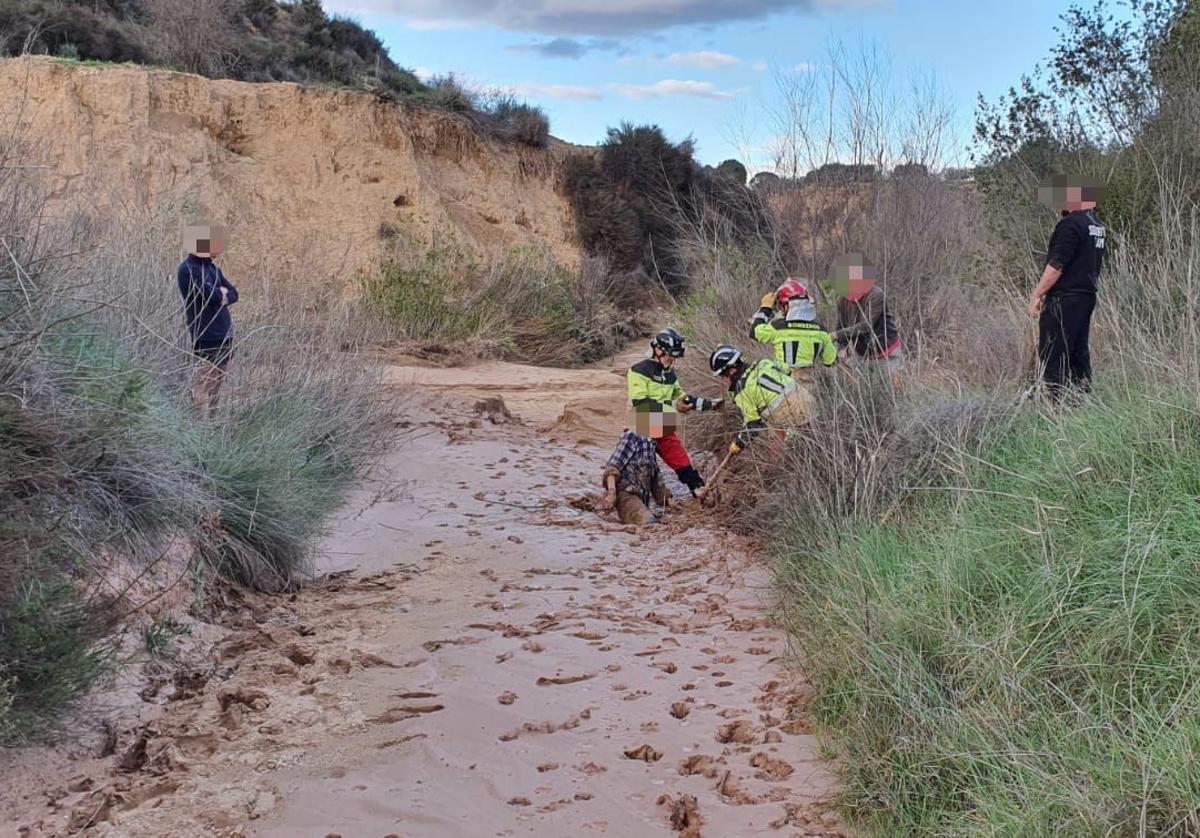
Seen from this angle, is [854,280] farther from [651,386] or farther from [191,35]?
[191,35]

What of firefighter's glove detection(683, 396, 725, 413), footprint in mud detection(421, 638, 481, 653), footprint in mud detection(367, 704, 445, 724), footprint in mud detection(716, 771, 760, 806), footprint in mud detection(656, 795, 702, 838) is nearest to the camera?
footprint in mud detection(656, 795, 702, 838)

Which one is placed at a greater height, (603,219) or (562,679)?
(603,219)

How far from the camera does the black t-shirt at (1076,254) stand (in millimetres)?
6641

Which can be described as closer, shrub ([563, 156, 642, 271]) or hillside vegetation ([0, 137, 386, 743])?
hillside vegetation ([0, 137, 386, 743])

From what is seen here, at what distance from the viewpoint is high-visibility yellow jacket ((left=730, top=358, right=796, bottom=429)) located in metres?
6.82

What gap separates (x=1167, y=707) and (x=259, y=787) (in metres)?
2.69

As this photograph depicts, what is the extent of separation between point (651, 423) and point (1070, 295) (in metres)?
2.86

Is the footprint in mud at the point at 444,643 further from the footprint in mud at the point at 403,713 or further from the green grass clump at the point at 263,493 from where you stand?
the green grass clump at the point at 263,493

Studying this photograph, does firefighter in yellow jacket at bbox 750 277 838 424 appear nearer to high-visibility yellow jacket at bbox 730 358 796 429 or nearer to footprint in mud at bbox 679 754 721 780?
high-visibility yellow jacket at bbox 730 358 796 429

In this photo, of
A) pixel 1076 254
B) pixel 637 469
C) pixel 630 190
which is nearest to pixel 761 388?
pixel 637 469

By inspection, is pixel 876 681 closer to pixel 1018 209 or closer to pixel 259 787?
pixel 259 787

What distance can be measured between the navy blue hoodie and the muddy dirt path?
145 centimetres

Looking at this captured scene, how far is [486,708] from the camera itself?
404 centimetres

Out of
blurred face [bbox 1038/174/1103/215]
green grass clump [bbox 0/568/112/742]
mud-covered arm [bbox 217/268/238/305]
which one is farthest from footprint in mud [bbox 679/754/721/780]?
blurred face [bbox 1038/174/1103/215]
